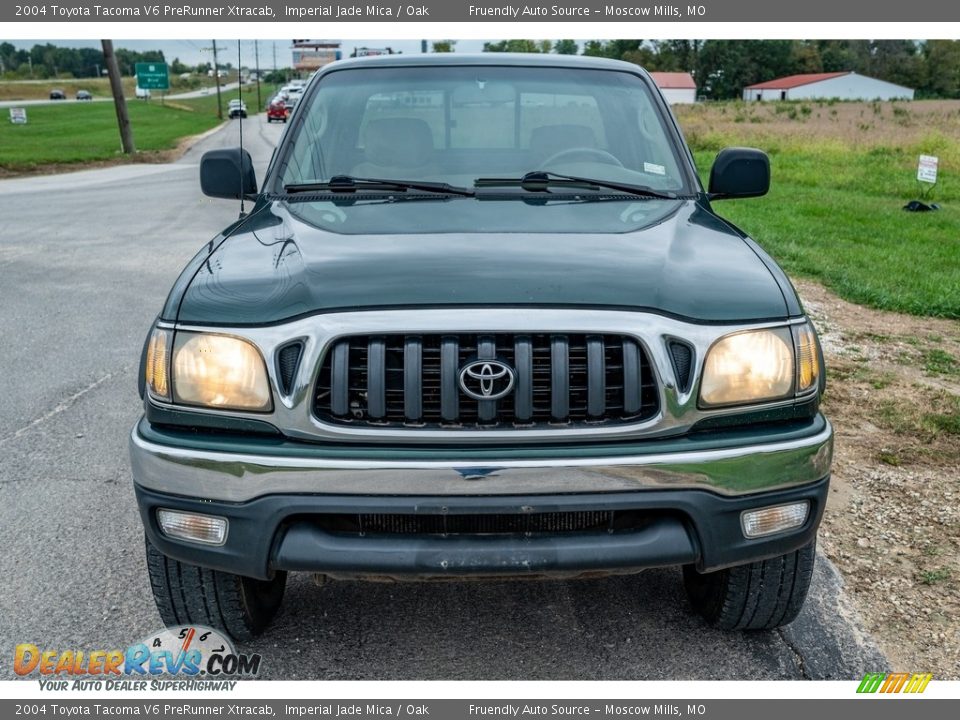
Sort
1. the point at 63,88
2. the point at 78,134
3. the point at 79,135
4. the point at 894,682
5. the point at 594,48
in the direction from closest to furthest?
the point at 894,682
the point at 79,135
the point at 78,134
the point at 63,88
the point at 594,48

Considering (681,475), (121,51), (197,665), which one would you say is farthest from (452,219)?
(121,51)

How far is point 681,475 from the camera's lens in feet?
8.26

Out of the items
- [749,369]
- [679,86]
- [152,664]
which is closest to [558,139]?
[749,369]

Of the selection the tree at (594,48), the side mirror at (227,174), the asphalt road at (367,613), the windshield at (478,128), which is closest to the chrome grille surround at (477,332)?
the asphalt road at (367,613)

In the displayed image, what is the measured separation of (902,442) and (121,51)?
495ft

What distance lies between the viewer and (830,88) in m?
109

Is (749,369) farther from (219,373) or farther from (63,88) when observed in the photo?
(63,88)

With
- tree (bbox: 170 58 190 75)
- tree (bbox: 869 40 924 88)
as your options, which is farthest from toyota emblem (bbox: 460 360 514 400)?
tree (bbox: 170 58 190 75)

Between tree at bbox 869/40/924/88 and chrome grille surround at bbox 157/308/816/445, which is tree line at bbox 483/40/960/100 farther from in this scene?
chrome grille surround at bbox 157/308/816/445

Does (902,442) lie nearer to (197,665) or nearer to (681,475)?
(681,475)

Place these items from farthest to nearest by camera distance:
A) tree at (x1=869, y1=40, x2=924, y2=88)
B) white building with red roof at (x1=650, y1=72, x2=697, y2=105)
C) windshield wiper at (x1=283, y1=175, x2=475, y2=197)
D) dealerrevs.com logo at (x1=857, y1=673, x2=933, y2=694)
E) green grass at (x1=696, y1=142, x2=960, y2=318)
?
tree at (x1=869, y1=40, x2=924, y2=88)
white building with red roof at (x1=650, y1=72, x2=697, y2=105)
green grass at (x1=696, y1=142, x2=960, y2=318)
windshield wiper at (x1=283, y1=175, x2=475, y2=197)
dealerrevs.com logo at (x1=857, y1=673, x2=933, y2=694)

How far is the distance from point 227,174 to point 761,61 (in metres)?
127

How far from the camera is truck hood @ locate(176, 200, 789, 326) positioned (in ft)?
8.52

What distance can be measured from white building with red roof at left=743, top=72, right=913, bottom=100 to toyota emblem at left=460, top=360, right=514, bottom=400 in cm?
11165
